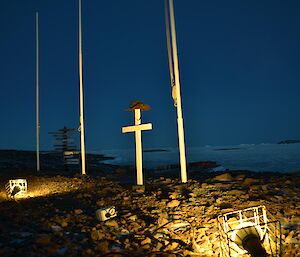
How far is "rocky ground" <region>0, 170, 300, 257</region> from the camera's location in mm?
4961

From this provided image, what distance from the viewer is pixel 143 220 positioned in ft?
21.0

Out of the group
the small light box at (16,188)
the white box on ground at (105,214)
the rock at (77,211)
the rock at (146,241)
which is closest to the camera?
the rock at (146,241)

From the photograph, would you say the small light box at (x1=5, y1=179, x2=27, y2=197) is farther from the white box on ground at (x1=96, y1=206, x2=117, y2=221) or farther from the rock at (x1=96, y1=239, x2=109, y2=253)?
the rock at (x1=96, y1=239, x2=109, y2=253)

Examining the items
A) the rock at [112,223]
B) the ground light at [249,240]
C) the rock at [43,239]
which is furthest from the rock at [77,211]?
the ground light at [249,240]

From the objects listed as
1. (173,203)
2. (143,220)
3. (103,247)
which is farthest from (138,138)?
(103,247)

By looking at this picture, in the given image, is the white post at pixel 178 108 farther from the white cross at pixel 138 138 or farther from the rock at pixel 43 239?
the rock at pixel 43 239

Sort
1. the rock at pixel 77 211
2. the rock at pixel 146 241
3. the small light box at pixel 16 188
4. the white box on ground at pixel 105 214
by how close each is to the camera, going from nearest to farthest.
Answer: the rock at pixel 146 241, the white box on ground at pixel 105 214, the rock at pixel 77 211, the small light box at pixel 16 188

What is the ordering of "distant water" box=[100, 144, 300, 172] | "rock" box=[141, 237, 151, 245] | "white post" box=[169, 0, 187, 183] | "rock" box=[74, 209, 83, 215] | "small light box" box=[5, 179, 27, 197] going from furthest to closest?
1. "distant water" box=[100, 144, 300, 172]
2. "small light box" box=[5, 179, 27, 197]
3. "white post" box=[169, 0, 187, 183]
4. "rock" box=[74, 209, 83, 215]
5. "rock" box=[141, 237, 151, 245]

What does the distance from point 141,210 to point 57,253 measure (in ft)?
9.16

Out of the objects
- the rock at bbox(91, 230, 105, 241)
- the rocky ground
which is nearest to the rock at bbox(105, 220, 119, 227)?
the rocky ground

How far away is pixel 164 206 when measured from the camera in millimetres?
7223

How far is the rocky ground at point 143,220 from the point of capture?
496 cm

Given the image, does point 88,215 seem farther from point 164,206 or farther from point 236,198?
point 236,198

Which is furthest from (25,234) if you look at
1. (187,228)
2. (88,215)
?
(187,228)
